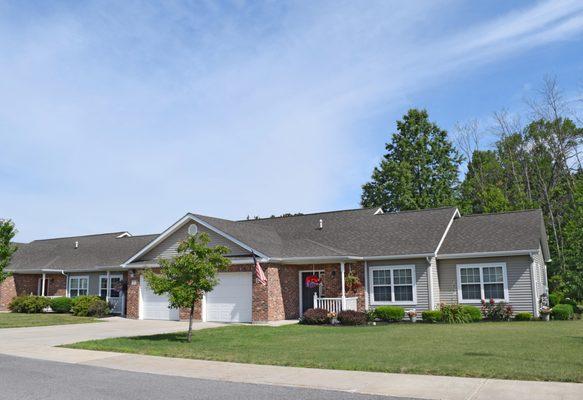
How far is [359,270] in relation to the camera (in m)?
24.6

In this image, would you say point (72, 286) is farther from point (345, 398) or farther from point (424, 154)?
point (424, 154)

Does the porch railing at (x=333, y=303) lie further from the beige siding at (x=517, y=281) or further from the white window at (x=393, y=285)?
the beige siding at (x=517, y=281)

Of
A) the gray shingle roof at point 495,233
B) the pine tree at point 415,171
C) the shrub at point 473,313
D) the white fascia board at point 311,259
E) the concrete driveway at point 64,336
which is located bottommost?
the concrete driveway at point 64,336

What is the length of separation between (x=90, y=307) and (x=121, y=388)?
2048 cm

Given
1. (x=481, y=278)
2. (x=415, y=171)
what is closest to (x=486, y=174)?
(x=415, y=171)

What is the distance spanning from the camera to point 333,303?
23.8 m

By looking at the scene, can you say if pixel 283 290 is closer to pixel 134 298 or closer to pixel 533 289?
pixel 134 298

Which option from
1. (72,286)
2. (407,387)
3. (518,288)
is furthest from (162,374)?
(72,286)

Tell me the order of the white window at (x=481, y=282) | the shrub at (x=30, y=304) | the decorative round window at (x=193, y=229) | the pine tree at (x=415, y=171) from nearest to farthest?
1. the white window at (x=481, y=282)
2. the decorative round window at (x=193, y=229)
3. the shrub at (x=30, y=304)
4. the pine tree at (x=415, y=171)

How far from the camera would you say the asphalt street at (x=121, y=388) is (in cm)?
873

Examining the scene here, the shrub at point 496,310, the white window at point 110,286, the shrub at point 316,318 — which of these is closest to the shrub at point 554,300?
the shrub at point 496,310

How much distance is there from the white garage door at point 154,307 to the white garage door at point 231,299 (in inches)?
96.5

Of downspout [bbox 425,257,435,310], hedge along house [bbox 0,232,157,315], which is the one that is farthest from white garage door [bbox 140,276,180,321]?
downspout [bbox 425,257,435,310]

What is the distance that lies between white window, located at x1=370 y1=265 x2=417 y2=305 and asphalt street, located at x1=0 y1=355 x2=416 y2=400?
1478 centimetres
